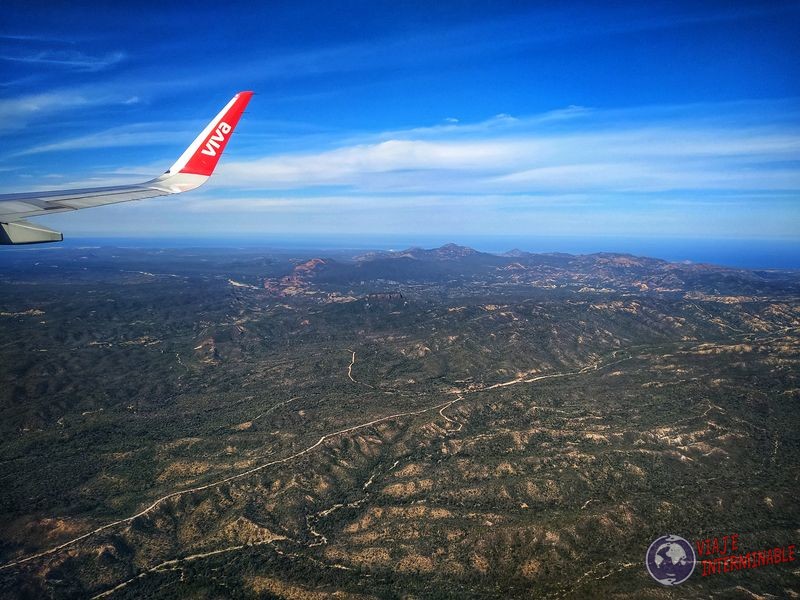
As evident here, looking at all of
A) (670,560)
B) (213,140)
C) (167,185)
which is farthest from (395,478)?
(213,140)

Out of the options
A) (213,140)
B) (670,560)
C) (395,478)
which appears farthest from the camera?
Answer: (395,478)

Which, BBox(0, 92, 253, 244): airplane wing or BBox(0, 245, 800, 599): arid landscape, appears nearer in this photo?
BBox(0, 92, 253, 244): airplane wing

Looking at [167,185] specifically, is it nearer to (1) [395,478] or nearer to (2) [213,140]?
(2) [213,140]

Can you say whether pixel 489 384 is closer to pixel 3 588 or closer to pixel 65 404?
pixel 3 588

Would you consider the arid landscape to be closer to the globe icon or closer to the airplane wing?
the globe icon

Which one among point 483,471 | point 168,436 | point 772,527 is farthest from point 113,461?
point 772,527

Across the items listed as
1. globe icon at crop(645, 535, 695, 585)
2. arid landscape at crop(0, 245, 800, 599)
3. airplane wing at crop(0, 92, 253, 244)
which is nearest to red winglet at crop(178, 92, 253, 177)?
airplane wing at crop(0, 92, 253, 244)
